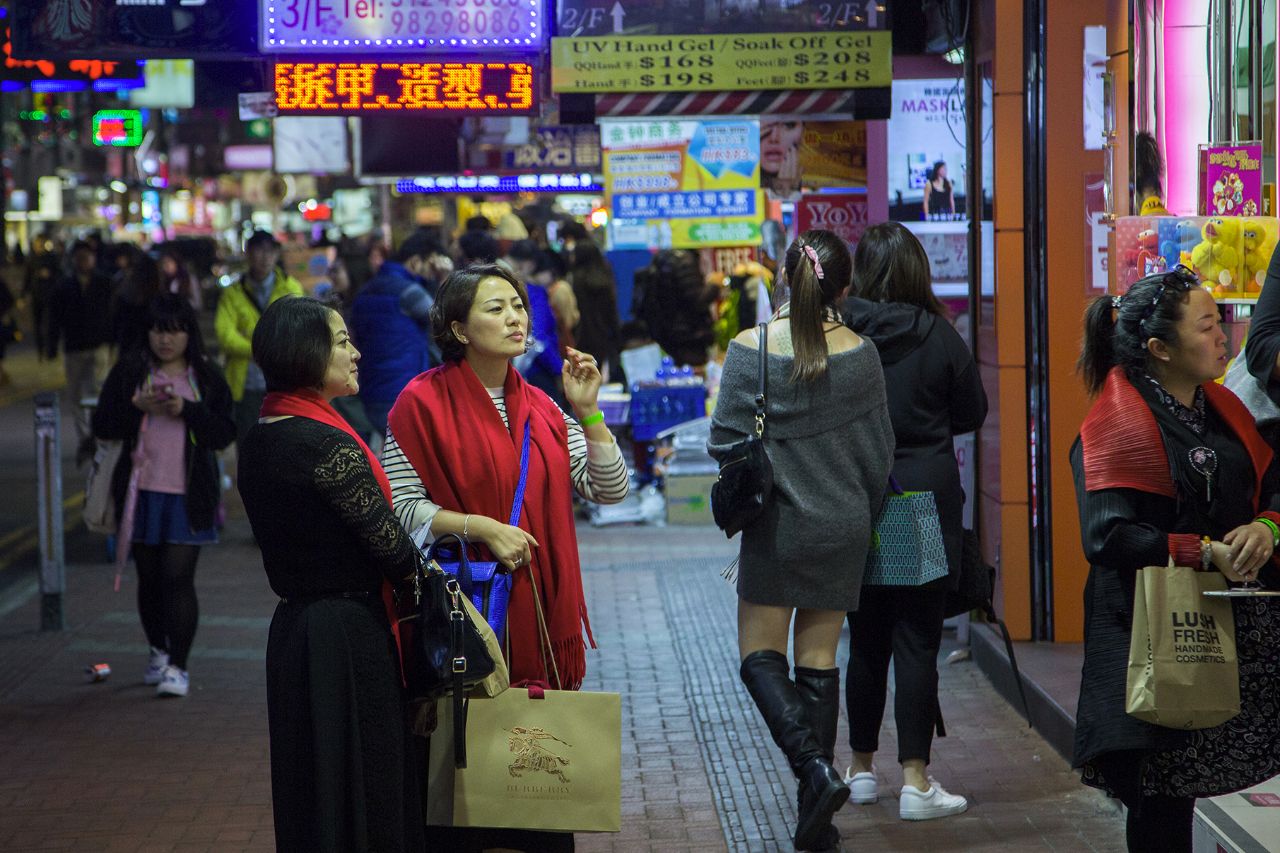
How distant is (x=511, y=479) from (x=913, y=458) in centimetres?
181

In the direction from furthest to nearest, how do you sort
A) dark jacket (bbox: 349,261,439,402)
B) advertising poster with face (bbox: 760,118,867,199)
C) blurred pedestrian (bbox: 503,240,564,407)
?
blurred pedestrian (bbox: 503,240,564,407)
dark jacket (bbox: 349,261,439,402)
advertising poster with face (bbox: 760,118,867,199)

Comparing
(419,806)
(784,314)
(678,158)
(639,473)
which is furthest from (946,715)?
(678,158)

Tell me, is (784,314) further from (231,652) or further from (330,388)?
(231,652)

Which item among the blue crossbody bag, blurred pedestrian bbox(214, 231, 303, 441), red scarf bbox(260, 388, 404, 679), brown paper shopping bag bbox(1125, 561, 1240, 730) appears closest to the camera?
brown paper shopping bag bbox(1125, 561, 1240, 730)

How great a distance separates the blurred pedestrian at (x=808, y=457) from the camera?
518 cm

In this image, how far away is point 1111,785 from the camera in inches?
170

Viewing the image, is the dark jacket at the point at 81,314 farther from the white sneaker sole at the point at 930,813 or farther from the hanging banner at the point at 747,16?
the white sneaker sole at the point at 930,813

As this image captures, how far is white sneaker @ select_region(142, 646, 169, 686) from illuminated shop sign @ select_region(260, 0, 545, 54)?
335 centimetres

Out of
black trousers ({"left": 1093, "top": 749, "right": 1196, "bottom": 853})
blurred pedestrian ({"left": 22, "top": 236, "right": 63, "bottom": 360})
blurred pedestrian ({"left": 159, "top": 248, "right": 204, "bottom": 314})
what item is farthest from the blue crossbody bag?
blurred pedestrian ({"left": 22, "top": 236, "right": 63, "bottom": 360})

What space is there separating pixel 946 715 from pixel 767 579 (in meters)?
2.29

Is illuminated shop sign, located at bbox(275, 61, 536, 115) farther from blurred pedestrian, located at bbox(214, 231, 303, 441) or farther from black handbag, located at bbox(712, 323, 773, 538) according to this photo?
black handbag, located at bbox(712, 323, 773, 538)

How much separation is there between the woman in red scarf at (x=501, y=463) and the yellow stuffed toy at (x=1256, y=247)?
2.36 m

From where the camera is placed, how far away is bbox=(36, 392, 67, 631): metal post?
933 centimetres

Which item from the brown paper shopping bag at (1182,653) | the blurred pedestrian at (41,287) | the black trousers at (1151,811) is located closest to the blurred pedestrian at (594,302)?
the black trousers at (1151,811)
